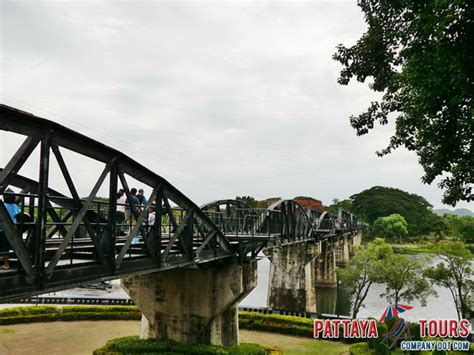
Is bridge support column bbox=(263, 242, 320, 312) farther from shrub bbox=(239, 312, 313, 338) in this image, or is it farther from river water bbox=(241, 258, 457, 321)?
shrub bbox=(239, 312, 313, 338)

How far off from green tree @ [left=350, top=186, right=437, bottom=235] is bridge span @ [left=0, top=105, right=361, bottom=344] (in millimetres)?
88936

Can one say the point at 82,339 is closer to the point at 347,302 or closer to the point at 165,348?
the point at 165,348

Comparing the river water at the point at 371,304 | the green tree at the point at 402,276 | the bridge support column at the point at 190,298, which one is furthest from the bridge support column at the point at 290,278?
the bridge support column at the point at 190,298

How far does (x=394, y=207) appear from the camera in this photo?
4574 inches

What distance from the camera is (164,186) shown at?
11734mm

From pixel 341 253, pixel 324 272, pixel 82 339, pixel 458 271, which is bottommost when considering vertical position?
pixel 82 339

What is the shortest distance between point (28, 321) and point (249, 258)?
1841 centimetres

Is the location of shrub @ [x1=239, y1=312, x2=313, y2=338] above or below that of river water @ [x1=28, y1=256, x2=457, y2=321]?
above

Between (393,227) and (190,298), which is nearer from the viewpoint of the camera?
(190,298)

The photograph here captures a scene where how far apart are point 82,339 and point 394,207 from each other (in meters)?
107

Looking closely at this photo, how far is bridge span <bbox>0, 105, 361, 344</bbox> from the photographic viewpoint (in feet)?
23.8

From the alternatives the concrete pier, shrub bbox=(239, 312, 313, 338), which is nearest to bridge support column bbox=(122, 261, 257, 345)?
shrub bbox=(239, 312, 313, 338)

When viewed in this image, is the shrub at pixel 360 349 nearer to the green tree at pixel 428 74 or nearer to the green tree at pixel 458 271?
the green tree at pixel 428 74

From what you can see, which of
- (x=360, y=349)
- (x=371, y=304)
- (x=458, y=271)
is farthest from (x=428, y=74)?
(x=371, y=304)
